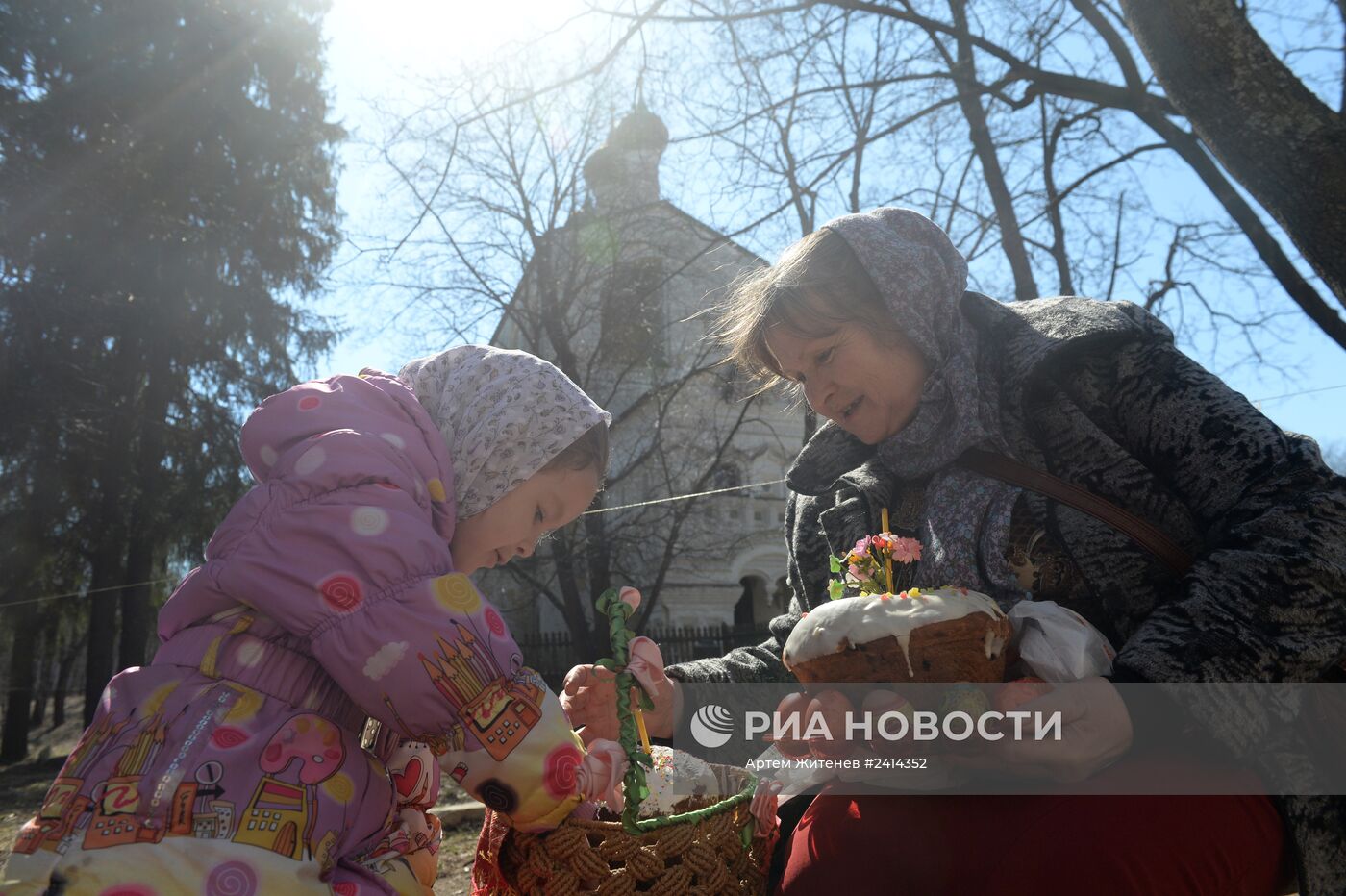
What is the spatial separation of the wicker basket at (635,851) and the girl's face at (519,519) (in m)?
0.47

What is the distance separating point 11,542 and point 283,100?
25.5ft

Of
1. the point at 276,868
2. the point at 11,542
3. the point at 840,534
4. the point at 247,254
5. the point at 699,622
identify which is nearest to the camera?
the point at 276,868

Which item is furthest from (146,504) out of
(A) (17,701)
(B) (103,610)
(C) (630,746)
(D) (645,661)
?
(C) (630,746)

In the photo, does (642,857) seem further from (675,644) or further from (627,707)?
(675,644)

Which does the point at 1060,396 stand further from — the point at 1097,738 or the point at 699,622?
the point at 699,622

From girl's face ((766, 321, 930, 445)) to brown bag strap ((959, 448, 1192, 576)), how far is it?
214 millimetres

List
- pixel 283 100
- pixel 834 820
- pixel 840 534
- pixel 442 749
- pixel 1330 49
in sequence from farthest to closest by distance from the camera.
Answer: pixel 283 100
pixel 1330 49
pixel 840 534
pixel 834 820
pixel 442 749

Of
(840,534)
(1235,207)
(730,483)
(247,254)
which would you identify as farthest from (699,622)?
(840,534)

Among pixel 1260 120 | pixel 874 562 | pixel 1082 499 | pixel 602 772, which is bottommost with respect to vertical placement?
pixel 602 772

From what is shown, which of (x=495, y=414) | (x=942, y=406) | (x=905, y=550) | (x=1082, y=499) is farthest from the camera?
(x=942, y=406)

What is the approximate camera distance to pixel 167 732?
1.34 meters

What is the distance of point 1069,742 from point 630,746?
62 cm

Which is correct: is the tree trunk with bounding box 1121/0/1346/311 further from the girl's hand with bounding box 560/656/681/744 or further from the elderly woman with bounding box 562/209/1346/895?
the girl's hand with bounding box 560/656/681/744

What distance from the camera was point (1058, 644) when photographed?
4.53 feet
